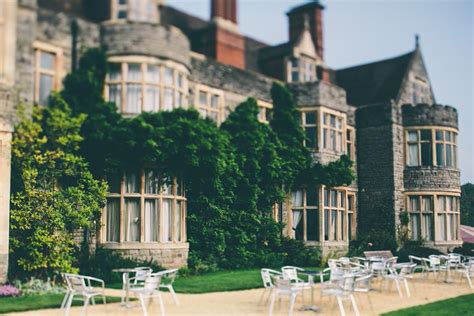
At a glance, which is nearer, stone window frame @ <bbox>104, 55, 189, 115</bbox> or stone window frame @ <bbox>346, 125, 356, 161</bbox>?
stone window frame @ <bbox>104, 55, 189, 115</bbox>

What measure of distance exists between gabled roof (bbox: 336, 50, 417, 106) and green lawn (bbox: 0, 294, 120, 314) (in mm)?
21382

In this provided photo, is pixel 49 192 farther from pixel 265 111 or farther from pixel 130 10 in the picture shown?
pixel 265 111

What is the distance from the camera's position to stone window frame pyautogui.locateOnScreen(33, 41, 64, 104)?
61.3 ft

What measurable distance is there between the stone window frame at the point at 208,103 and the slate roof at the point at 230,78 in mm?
219

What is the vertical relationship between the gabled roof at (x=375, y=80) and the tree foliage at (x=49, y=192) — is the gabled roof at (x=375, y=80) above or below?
above

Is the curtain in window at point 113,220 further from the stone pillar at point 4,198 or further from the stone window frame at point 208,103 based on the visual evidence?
the stone window frame at point 208,103

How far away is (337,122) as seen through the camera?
26547 mm

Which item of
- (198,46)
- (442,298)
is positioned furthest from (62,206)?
(198,46)

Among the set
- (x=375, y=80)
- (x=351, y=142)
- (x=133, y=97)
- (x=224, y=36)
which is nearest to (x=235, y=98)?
(x=224, y=36)

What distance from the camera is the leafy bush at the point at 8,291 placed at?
1406 centimetres

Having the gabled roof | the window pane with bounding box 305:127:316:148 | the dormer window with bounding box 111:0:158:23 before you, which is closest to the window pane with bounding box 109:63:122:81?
the dormer window with bounding box 111:0:158:23

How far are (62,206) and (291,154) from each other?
33.0 feet

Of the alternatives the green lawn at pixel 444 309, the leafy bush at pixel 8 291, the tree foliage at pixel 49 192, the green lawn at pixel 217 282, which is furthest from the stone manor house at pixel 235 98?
the green lawn at pixel 444 309

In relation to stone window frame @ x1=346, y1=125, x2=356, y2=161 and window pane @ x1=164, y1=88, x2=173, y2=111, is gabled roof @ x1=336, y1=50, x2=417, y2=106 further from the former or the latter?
window pane @ x1=164, y1=88, x2=173, y2=111
